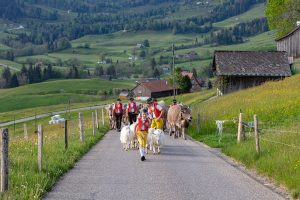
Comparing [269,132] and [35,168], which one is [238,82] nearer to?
[269,132]

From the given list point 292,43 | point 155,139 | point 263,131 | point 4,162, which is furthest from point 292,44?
point 4,162

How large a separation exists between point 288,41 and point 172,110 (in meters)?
40.5

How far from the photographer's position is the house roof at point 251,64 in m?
57.3

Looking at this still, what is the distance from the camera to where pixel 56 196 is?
479 inches

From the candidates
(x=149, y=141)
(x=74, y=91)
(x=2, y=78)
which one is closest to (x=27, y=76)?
(x=2, y=78)

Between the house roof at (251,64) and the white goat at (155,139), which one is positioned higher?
the house roof at (251,64)

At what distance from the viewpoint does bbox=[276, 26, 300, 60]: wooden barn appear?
213 ft

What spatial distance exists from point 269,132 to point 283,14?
2063 inches

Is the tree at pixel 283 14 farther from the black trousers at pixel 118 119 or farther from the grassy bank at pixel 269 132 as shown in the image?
the black trousers at pixel 118 119

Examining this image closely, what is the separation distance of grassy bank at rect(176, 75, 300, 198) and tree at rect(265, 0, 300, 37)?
93.8 feet

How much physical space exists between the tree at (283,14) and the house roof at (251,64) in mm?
13453

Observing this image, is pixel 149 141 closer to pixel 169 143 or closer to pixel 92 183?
pixel 169 143

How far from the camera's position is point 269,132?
23.1m

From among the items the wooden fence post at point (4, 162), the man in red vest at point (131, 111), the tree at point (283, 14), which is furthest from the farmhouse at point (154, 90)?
the wooden fence post at point (4, 162)
